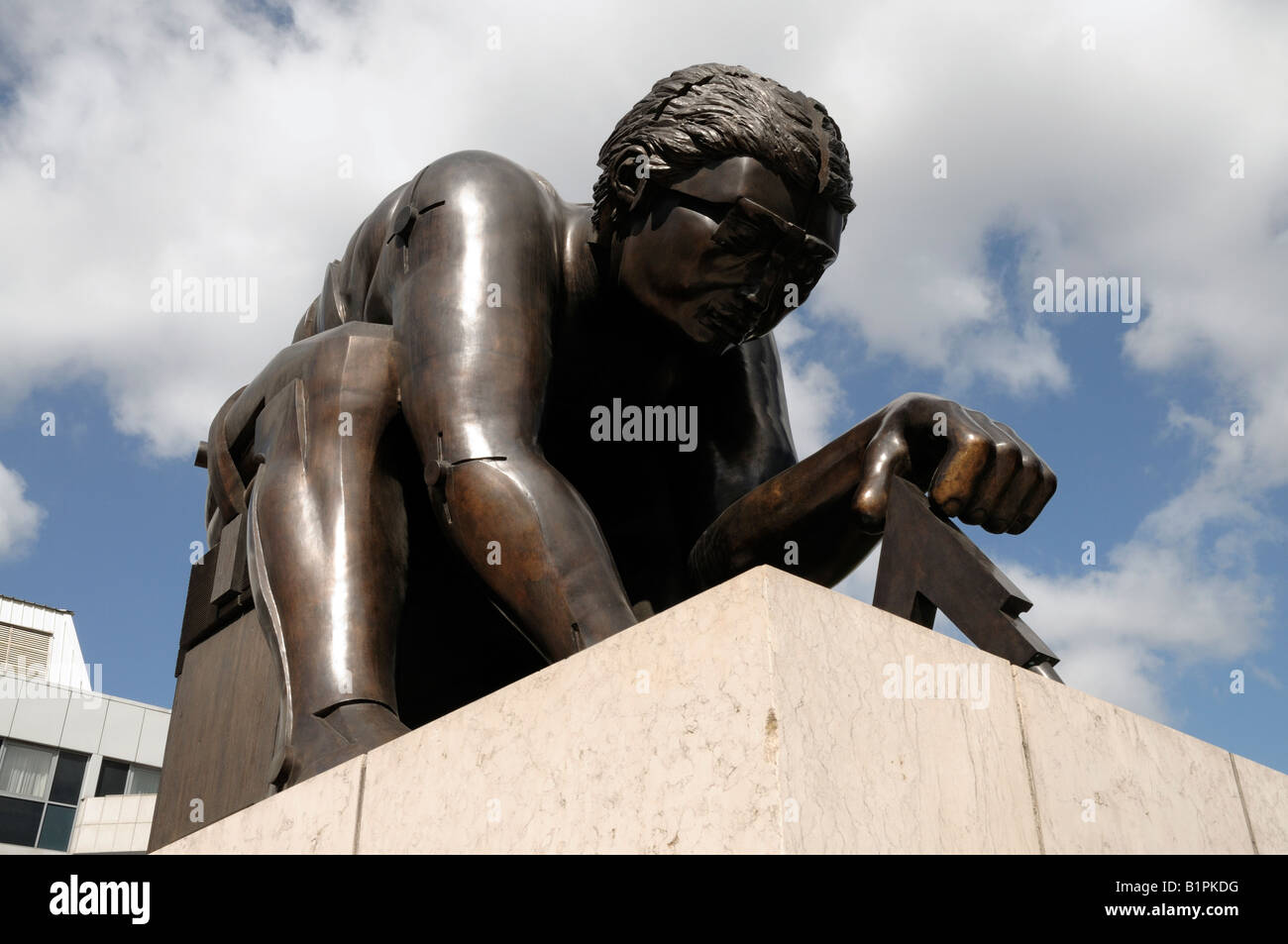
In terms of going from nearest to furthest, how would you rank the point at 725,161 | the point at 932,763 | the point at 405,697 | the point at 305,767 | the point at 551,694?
the point at 932,763 < the point at 551,694 < the point at 305,767 < the point at 725,161 < the point at 405,697

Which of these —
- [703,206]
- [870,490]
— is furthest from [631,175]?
[870,490]

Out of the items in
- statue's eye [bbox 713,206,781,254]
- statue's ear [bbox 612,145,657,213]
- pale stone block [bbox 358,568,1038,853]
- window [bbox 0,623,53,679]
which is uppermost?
window [bbox 0,623,53,679]

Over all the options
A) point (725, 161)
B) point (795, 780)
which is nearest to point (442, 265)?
point (725, 161)

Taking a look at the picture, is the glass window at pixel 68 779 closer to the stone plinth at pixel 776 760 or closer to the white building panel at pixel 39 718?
the white building panel at pixel 39 718

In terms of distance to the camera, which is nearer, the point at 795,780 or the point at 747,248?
the point at 795,780

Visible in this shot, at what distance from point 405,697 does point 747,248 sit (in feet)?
5.96

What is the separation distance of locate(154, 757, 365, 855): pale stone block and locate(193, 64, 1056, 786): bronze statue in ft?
0.78

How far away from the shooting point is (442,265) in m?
3.79

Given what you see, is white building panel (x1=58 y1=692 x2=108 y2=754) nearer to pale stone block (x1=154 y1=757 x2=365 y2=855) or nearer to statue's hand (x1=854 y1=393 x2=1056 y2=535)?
pale stone block (x1=154 y1=757 x2=365 y2=855)

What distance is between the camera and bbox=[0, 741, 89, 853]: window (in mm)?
29625

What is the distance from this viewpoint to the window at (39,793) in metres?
29.6

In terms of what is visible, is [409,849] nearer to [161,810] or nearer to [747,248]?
[747,248]

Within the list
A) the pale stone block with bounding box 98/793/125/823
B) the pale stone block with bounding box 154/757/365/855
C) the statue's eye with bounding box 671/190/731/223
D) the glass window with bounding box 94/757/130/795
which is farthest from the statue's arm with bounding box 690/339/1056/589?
the glass window with bounding box 94/757/130/795
